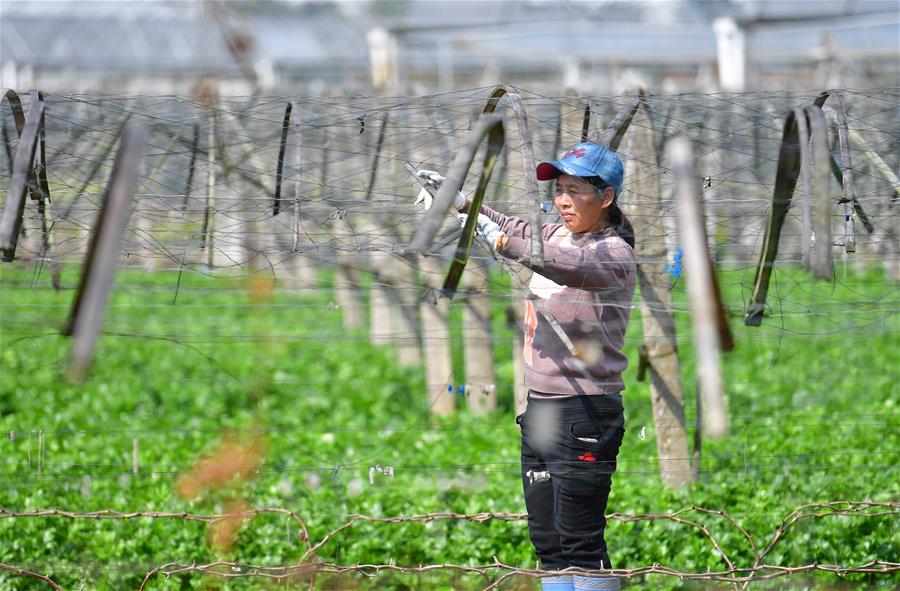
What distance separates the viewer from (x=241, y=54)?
58.5 feet

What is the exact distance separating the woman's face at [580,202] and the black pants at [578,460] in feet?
1.93

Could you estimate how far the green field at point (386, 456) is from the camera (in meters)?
4.56

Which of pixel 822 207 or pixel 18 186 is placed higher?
pixel 18 186

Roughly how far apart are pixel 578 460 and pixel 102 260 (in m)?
1.78

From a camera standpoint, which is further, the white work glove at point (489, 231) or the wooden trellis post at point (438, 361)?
the wooden trellis post at point (438, 361)

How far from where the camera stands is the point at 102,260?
258cm

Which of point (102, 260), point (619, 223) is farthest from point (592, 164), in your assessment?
point (102, 260)

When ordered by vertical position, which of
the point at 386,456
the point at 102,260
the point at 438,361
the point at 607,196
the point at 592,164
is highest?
the point at 592,164

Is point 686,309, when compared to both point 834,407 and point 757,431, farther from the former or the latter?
point 834,407

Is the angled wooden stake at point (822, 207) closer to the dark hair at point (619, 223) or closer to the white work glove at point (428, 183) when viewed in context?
the dark hair at point (619, 223)

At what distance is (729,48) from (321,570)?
32.5 feet

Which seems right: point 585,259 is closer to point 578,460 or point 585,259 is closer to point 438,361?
point 578,460

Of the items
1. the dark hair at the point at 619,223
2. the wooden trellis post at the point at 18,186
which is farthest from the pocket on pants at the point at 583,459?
the wooden trellis post at the point at 18,186

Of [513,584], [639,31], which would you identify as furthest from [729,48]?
[639,31]
